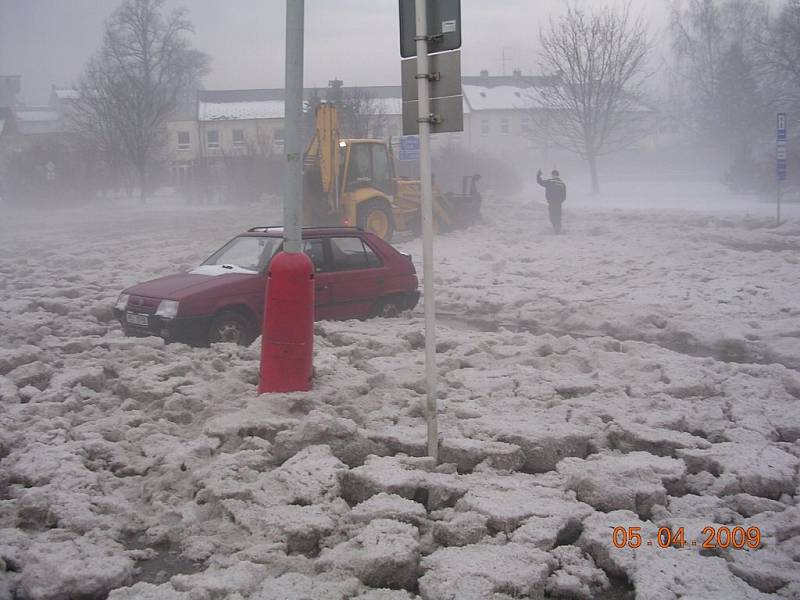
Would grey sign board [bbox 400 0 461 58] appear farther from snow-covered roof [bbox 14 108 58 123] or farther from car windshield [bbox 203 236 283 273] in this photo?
snow-covered roof [bbox 14 108 58 123]

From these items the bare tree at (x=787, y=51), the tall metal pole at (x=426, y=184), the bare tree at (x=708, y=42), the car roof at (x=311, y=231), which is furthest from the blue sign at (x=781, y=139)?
the bare tree at (x=708, y=42)

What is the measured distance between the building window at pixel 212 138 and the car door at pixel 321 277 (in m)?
65.0

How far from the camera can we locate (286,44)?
270 inches

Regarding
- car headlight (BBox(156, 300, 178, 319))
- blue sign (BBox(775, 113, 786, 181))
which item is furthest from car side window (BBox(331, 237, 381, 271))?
blue sign (BBox(775, 113, 786, 181))

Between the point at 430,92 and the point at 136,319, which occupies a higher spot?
the point at 430,92

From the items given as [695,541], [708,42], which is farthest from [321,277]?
[708,42]

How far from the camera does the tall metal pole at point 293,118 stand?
22.3ft

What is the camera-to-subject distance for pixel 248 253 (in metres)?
10.0

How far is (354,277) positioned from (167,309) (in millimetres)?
2560

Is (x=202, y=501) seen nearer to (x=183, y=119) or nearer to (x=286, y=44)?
(x=286, y=44)

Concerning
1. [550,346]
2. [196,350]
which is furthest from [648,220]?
[196,350]

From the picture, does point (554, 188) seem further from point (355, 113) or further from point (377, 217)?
point (355, 113)

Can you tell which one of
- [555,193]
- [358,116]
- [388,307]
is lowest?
[388,307]

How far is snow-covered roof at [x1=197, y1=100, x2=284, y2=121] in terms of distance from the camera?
2840 inches
